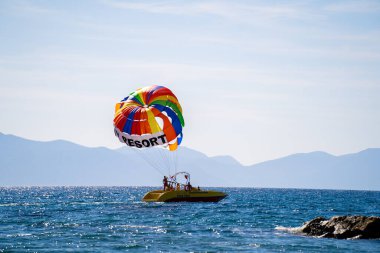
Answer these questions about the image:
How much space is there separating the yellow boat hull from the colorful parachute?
5916mm

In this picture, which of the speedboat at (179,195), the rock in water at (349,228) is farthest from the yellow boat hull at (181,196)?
the rock in water at (349,228)

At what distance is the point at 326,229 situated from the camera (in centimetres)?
3644

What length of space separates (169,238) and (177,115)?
27111 mm

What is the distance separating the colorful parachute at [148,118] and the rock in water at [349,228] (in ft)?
84.2

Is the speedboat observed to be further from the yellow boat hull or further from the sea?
the sea

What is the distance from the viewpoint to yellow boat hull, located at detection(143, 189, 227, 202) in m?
65.4

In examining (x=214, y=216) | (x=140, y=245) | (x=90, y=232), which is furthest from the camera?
(x=214, y=216)

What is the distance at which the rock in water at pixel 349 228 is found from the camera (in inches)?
1366

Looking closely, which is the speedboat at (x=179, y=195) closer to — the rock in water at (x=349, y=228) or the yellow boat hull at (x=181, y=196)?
the yellow boat hull at (x=181, y=196)

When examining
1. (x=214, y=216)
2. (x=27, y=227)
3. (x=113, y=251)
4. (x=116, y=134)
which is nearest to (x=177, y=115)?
A: (x=116, y=134)

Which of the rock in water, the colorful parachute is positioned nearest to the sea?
the rock in water

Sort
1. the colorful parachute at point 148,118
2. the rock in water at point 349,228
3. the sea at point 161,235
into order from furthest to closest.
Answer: the colorful parachute at point 148,118 → the rock in water at point 349,228 → the sea at point 161,235

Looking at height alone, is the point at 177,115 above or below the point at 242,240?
above

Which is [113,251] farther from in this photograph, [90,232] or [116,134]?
[116,134]
